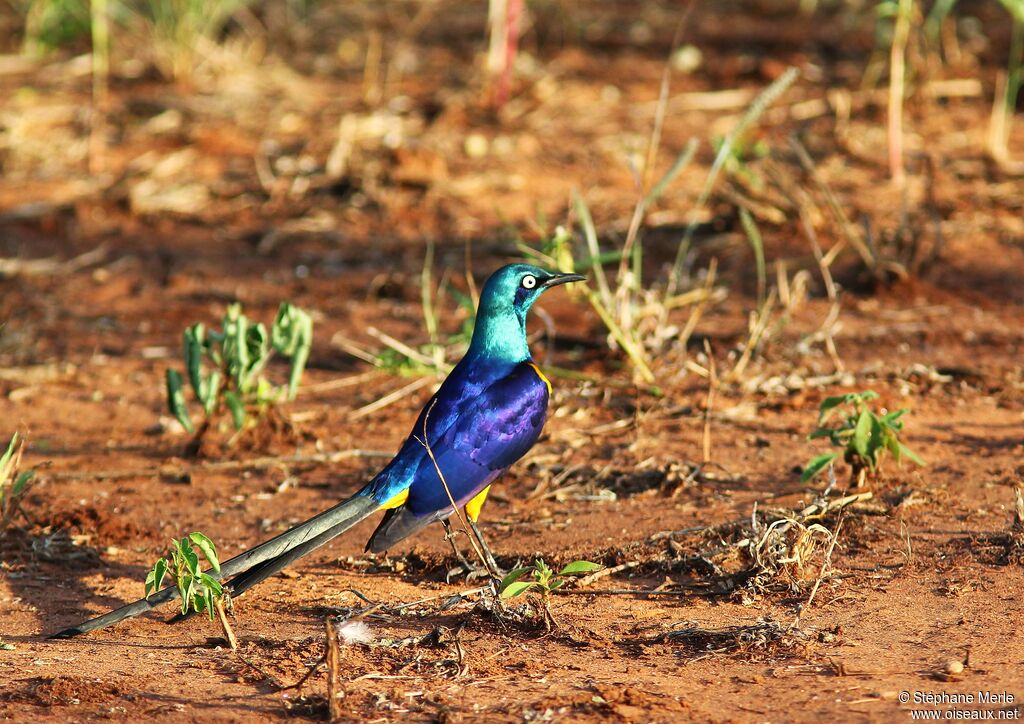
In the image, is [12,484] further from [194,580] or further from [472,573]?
[472,573]

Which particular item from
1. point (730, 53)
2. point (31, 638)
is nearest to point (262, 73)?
point (730, 53)

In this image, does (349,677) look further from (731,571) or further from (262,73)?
(262,73)

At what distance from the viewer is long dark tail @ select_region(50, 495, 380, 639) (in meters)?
4.02

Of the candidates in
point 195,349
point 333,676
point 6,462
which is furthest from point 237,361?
point 333,676

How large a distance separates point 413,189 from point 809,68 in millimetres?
3222

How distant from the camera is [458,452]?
4.52m

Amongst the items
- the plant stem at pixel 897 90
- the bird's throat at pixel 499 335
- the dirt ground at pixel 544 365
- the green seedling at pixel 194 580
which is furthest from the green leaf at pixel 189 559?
the plant stem at pixel 897 90

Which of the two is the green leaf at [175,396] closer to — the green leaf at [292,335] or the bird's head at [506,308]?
the green leaf at [292,335]

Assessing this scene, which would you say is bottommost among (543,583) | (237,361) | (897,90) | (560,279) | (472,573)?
(472,573)

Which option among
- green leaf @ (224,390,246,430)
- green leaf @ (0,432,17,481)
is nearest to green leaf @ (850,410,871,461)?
green leaf @ (224,390,246,430)

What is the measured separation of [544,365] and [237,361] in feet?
4.95

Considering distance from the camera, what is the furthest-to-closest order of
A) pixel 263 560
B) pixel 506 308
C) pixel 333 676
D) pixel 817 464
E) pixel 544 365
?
1. pixel 544 365
2. pixel 506 308
3. pixel 817 464
4. pixel 263 560
5. pixel 333 676

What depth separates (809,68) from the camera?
9.80 metres

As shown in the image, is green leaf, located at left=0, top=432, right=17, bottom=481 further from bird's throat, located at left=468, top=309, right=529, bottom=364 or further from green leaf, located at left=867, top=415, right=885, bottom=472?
green leaf, located at left=867, top=415, right=885, bottom=472
